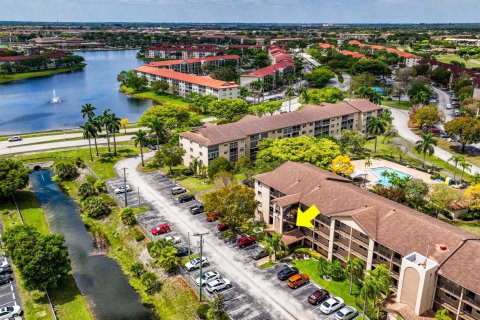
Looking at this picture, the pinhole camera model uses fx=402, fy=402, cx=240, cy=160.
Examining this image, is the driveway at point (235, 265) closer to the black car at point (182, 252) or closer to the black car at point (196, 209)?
the black car at point (196, 209)

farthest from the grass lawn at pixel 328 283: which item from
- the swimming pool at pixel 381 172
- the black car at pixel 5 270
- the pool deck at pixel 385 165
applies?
the black car at pixel 5 270

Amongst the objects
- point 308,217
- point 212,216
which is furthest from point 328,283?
point 212,216

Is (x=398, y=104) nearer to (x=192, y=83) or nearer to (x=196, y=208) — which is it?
(x=192, y=83)

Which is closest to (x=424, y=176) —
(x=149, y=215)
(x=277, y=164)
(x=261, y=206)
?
(x=277, y=164)

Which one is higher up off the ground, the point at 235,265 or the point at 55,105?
the point at 55,105

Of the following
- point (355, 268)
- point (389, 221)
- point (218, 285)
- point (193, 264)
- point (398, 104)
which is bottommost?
point (218, 285)

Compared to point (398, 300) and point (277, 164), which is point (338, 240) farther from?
point (277, 164)
